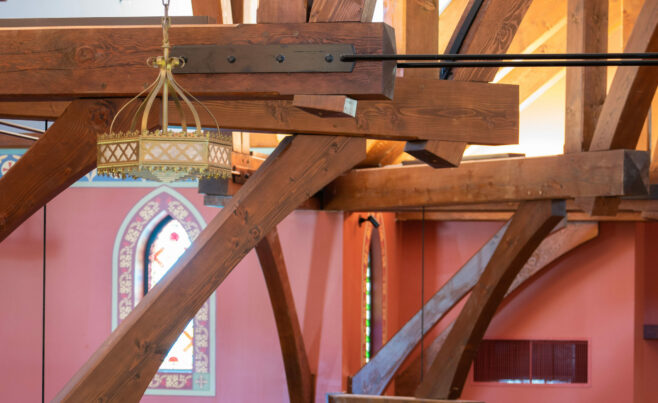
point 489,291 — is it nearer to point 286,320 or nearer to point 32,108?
point 286,320

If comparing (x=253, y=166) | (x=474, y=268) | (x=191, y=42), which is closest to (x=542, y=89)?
(x=474, y=268)

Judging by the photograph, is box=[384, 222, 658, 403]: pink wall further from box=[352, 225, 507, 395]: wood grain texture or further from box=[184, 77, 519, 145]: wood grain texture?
box=[184, 77, 519, 145]: wood grain texture

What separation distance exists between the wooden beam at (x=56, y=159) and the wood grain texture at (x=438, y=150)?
1.32m

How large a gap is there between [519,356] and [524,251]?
379 centimetres

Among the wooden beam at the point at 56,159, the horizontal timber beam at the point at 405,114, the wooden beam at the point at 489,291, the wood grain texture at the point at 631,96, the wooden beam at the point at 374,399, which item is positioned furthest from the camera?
the wooden beam at the point at 374,399

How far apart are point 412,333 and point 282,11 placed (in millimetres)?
4905

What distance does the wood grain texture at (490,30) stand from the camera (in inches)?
156

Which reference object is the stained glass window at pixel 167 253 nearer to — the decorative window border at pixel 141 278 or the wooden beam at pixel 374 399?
the decorative window border at pixel 141 278

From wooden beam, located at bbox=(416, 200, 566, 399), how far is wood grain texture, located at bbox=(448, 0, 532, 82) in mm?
1576

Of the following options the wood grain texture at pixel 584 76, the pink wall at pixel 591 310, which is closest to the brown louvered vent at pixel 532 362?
the pink wall at pixel 591 310

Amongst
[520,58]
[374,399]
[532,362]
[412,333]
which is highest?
[520,58]

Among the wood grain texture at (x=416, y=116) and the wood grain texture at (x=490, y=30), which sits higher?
the wood grain texture at (x=490, y=30)

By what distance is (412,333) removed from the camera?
25.3 ft

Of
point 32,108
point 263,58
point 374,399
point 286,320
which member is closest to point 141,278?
point 286,320
